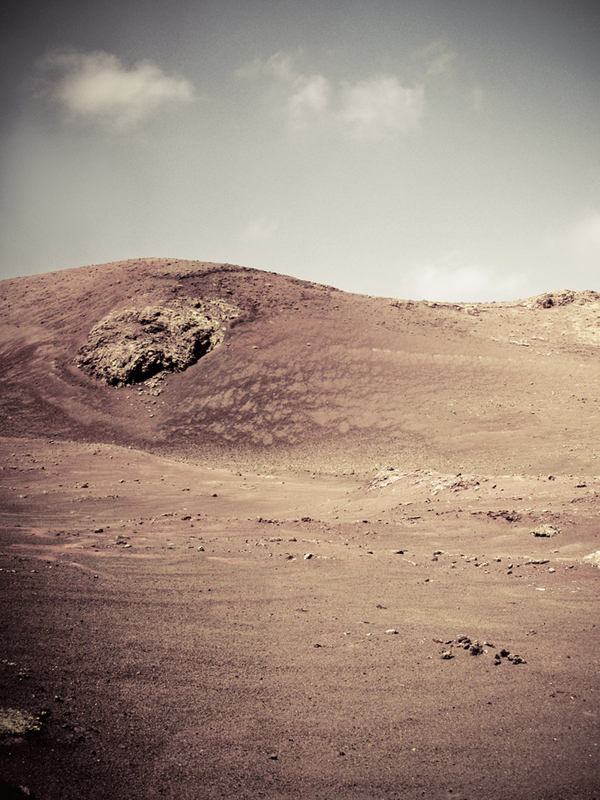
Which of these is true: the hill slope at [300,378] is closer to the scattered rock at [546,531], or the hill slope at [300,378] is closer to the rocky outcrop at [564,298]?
the rocky outcrop at [564,298]

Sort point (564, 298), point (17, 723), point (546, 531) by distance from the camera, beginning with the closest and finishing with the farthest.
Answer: point (17, 723)
point (546, 531)
point (564, 298)

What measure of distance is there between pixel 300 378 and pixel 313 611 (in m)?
23.0

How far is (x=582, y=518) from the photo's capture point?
29.4 ft

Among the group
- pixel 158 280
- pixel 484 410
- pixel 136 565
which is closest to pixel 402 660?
pixel 136 565

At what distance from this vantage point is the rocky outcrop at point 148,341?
2994 cm

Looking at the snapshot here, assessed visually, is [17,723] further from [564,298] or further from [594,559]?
[564,298]

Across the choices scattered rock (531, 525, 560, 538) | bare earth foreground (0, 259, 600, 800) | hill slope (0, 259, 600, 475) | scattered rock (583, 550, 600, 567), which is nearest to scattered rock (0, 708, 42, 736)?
bare earth foreground (0, 259, 600, 800)

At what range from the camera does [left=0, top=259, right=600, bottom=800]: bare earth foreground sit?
10.3 feet

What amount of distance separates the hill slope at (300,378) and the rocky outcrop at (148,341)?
0.49ft

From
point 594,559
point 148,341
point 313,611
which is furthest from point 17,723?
point 148,341

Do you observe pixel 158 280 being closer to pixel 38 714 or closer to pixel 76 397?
pixel 76 397

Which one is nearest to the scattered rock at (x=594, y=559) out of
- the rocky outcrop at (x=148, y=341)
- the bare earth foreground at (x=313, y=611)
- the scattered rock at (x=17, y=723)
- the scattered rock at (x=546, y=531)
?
the bare earth foreground at (x=313, y=611)

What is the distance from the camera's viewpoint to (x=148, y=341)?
30969mm

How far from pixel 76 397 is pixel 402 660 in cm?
2828
